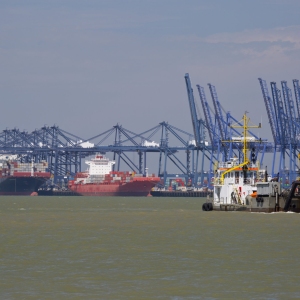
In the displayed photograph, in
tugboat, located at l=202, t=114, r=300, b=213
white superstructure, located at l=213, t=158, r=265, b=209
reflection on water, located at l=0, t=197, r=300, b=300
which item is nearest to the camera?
reflection on water, located at l=0, t=197, r=300, b=300

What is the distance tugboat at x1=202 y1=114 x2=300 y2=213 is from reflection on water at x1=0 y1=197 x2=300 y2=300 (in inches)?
590

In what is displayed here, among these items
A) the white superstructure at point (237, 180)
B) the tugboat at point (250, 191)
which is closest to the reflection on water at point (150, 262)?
the tugboat at point (250, 191)

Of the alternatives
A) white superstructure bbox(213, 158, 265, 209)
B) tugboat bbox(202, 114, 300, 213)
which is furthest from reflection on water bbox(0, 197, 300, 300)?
white superstructure bbox(213, 158, 265, 209)

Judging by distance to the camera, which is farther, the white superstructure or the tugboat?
the white superstructure

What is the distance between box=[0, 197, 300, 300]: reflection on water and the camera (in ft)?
88.0

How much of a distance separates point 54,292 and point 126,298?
240cm

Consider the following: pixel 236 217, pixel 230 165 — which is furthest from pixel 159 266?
pixel 230 165

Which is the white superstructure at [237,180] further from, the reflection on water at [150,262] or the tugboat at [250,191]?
the reflection on water at [150,262]

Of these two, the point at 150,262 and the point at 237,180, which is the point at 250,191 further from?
the point at 150,262

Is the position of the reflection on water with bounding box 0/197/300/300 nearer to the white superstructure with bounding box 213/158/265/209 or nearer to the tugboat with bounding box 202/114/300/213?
the tugboat with bounding box 202/114/300/213

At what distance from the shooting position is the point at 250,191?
231 ft

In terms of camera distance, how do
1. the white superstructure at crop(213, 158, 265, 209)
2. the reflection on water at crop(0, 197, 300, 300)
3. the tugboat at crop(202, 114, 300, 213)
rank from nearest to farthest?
the reflection on water at crop(0, 197, 300, 300), the tugboat at crop(202, 114, 300, 213), the white superstructure at crop(213, 158, 265, 209)

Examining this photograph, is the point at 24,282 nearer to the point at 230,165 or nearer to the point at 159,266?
the point at 159,266

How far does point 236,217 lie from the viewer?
64312 millimetres
